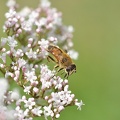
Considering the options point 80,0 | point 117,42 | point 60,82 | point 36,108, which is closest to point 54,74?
point 60,82

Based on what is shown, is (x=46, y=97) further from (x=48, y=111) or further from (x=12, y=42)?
(x=12, y=42)

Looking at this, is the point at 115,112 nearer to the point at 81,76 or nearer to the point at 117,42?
the point at 81,76

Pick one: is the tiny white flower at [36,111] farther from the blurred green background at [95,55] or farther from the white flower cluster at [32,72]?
the blurred green background at [95,55]

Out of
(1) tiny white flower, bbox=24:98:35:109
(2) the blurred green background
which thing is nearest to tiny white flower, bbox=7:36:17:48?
(1) tiny white flower, bbox=24:98:35:109

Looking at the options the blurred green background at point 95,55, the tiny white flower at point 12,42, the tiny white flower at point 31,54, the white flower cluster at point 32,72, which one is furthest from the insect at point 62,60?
the blurred green background at point 95,55

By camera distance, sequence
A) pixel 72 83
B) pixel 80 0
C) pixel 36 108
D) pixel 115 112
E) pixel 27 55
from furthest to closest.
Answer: pixel 80 0, pixel 72 83, pixel 115 112, pixel 27 55, pixel 36 108

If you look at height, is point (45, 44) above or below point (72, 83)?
below
